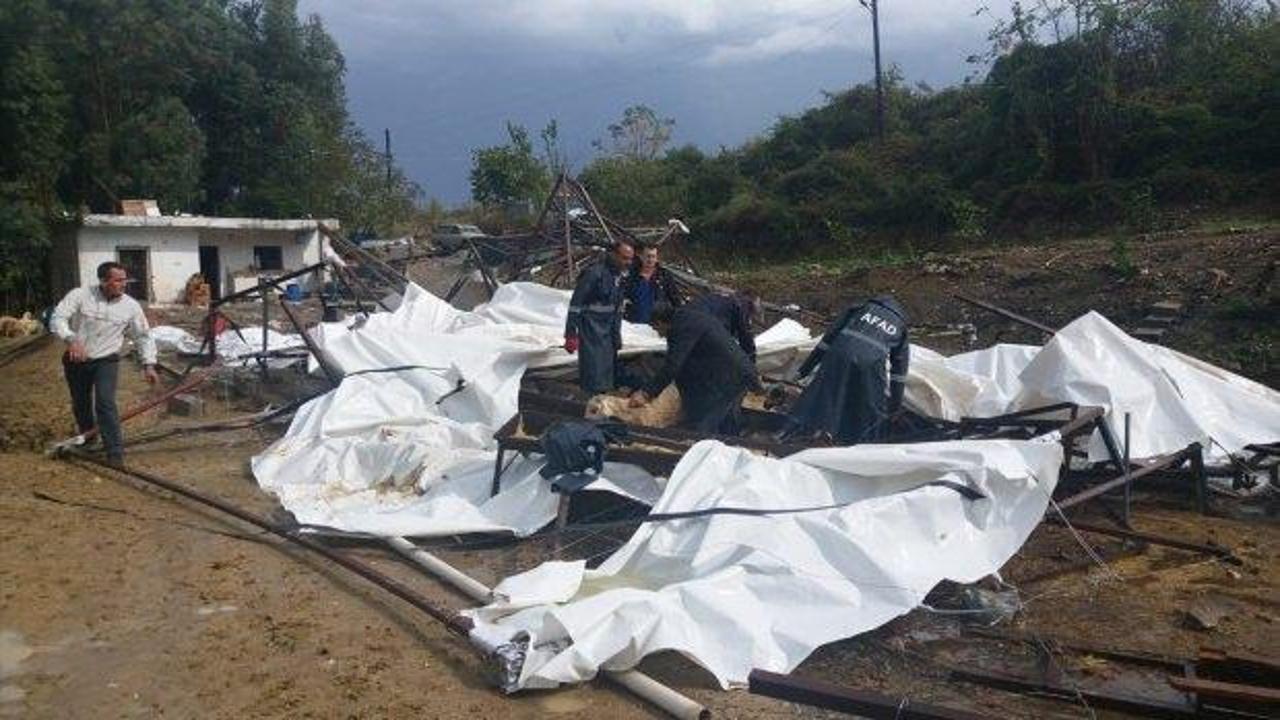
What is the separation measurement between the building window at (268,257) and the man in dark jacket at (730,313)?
23.7 m

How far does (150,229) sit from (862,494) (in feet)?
77.5

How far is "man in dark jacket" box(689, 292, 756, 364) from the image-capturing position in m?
7.30

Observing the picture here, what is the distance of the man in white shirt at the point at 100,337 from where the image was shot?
8.15 meters

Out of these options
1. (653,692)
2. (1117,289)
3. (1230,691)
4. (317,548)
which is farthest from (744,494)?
(1117,289)

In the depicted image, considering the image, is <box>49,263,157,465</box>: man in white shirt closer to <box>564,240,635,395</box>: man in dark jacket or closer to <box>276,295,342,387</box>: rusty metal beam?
<box>276,295,342,387</box>: rusty metal beam

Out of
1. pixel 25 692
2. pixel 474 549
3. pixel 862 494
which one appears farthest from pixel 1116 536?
pixel 25 692

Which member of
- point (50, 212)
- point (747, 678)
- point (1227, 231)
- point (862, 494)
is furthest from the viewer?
point (50, 212)

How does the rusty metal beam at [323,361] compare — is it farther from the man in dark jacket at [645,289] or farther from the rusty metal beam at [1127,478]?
the rusty metal beam at [1127,478]

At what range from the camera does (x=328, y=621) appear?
17.0 ft

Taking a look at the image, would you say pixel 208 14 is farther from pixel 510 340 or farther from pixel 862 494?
pixel 862 494

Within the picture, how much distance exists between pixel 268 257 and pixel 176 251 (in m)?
3.33

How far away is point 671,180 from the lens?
32.7 metres

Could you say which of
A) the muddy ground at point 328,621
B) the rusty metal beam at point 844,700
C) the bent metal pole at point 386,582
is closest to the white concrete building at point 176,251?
the bent metal pole at point 386,582

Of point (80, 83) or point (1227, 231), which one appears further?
point (80, 83)
